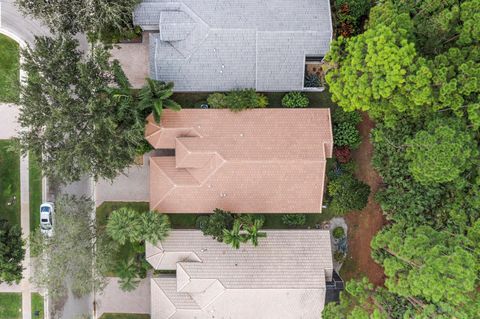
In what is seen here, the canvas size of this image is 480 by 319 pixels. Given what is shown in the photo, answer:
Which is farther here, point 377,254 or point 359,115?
point 359,115

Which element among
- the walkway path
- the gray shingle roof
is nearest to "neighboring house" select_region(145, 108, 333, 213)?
the gray shingle roof

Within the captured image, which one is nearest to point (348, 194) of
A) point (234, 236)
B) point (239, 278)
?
point (234, 236)

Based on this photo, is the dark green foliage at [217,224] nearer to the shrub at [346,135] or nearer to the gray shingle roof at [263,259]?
the gray shingle roof at [263,259]

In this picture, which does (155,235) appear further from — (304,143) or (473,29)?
(473,29)

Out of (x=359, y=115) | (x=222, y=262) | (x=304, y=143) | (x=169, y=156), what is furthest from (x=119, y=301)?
(x=359, y=115)

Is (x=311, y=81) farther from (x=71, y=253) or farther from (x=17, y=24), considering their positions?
(x=17, y=24)

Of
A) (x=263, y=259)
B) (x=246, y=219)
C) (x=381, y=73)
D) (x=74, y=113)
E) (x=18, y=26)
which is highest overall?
(x=18, y=26)

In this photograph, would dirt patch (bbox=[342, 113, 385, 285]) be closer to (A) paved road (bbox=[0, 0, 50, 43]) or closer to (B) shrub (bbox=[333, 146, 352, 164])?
(B) shrub (bbox=[333, 146, 352, 164])
